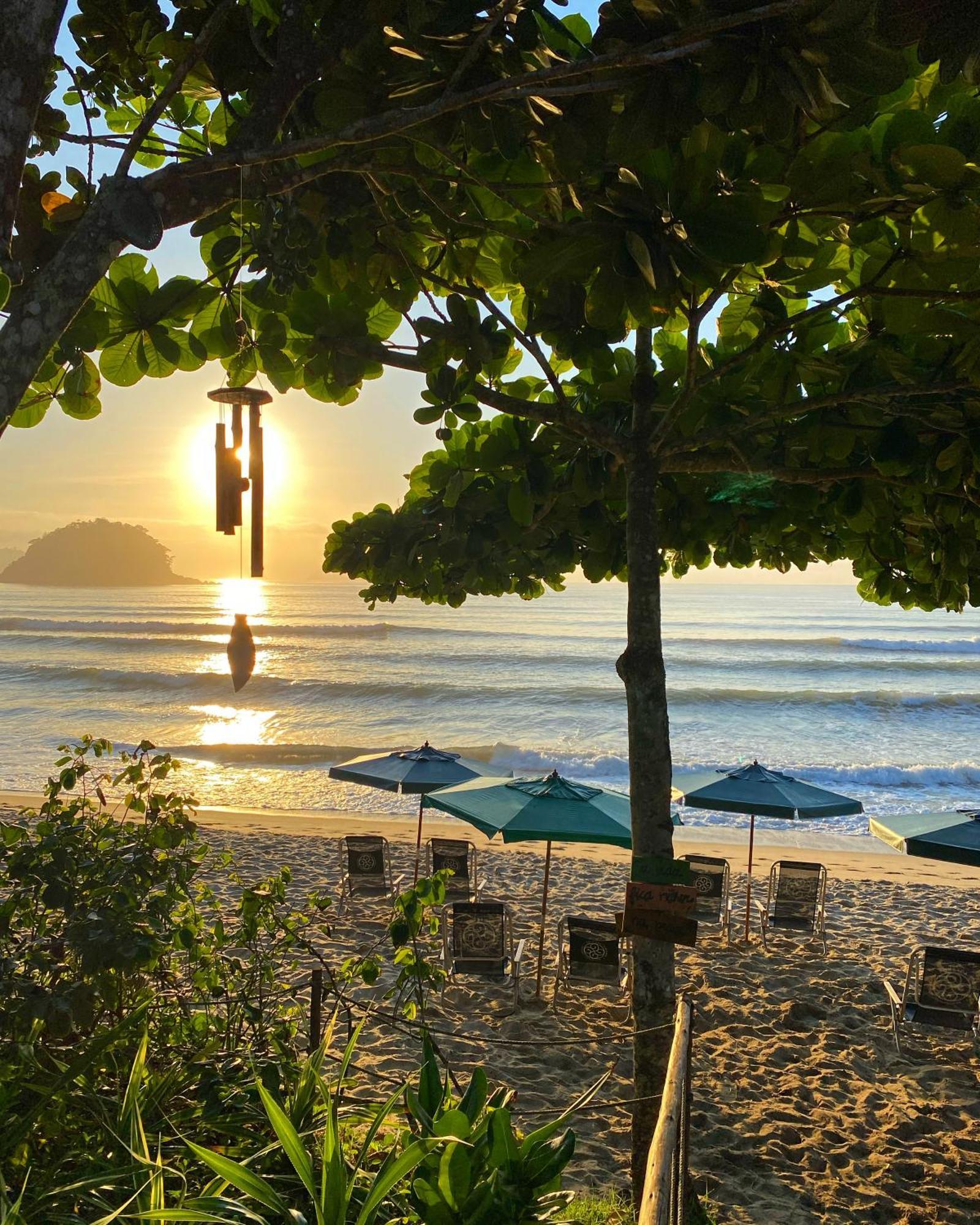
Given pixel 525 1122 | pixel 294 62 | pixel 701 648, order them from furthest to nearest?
1. pixel 701 648
2. pixel 525 1122
3. pixel 294 62

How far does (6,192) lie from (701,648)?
43676 mm

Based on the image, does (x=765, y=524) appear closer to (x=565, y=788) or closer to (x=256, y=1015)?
(x=565, y=788)

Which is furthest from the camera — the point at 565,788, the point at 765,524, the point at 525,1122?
the point at 565,788

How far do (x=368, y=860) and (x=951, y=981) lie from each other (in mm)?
5133

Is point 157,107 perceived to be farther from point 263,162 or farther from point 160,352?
point 160,352

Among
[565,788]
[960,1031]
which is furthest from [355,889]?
[960,1031]

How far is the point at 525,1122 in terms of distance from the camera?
496 cm

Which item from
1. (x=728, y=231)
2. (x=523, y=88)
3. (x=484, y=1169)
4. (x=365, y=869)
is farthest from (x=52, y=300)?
(x=365, y=869)

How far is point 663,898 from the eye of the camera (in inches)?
143

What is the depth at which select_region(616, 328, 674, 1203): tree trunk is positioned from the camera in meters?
3.83

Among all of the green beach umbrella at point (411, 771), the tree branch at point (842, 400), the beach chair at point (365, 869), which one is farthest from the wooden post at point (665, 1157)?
the beach chair at point (365, 869)

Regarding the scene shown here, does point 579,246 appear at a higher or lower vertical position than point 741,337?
lower

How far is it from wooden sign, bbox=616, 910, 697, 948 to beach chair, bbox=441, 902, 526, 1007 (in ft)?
11.5

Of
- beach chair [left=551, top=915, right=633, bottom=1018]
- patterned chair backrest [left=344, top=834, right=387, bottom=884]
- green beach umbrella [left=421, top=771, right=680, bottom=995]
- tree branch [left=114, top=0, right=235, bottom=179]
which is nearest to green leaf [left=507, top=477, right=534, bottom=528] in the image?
tree branch [left=114, top=0, right=235, bottom=179]
